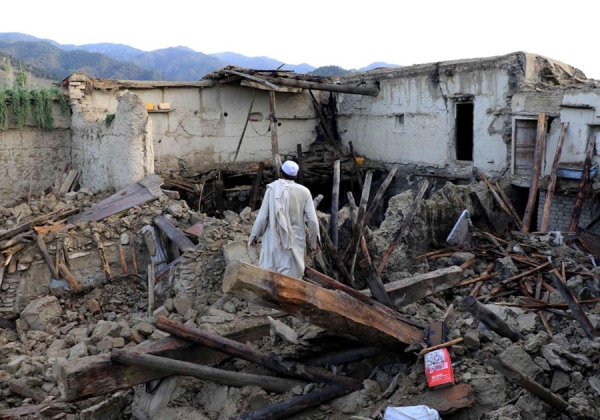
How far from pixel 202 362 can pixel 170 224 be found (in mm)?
4716

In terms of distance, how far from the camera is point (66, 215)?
10.5 metres

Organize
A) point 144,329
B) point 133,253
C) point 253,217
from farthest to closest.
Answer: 1. point 133,253
2. point 253,217
3. point 144,329

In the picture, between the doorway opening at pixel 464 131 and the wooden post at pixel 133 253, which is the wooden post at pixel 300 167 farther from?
the wooden post at pixel 133 253

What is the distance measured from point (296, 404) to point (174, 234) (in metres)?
5.11

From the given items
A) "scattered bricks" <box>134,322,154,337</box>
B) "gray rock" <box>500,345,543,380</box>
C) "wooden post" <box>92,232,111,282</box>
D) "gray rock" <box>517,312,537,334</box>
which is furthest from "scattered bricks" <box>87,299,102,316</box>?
"gray rock" <box>500,345,543,380</box>

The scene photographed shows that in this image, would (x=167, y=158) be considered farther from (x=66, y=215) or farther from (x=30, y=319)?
(x=30, y=319)

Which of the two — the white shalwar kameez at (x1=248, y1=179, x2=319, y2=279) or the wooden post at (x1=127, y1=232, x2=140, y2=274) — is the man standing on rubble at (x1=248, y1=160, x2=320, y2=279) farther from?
the wooden post at (x1=127, y1=232, x2=140, y2=274)

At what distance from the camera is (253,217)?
9023mm

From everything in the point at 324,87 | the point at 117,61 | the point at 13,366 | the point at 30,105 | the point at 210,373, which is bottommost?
the point at 13,366

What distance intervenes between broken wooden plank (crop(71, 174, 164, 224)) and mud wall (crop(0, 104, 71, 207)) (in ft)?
11.2

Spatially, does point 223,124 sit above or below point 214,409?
above

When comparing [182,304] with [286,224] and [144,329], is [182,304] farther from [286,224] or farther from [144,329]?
[286,224]

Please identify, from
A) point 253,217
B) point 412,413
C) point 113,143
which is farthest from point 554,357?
point 113,143

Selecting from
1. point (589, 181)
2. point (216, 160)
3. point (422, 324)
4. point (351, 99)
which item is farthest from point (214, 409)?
point (351, 99)
